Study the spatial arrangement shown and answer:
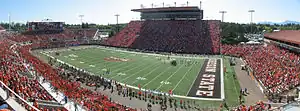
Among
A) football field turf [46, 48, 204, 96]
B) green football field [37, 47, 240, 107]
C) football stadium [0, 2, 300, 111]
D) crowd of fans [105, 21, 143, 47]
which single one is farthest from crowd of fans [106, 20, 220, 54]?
football field turf [46, 48, 204, 96]

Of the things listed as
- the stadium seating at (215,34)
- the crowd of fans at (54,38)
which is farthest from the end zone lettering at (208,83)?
the crowd of fans at (54,38)

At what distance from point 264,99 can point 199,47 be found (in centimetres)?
3342

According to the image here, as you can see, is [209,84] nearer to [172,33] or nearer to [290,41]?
[290,41]

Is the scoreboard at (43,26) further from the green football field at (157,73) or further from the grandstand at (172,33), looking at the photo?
the green football field at (157,73)

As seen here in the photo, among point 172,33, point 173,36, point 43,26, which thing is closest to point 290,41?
point 173,36

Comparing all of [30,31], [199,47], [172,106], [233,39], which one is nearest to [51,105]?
[172,106]

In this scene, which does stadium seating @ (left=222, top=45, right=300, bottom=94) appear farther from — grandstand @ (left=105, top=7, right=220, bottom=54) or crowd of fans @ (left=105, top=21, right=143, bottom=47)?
crowd of fans @ (left=105, top=21, right=143, bottom=47)

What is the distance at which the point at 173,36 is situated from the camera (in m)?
63.5

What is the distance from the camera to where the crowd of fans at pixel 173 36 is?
56781 mm

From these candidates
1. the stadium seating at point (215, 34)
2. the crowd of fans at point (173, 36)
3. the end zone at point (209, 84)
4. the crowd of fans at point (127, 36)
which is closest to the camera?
the end zone at point (209, 84)

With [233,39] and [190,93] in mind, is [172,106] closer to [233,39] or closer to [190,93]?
[190,93]

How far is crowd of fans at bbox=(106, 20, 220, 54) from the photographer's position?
186 ft

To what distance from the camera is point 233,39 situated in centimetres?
6112

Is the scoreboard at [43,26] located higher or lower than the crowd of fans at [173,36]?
higher
